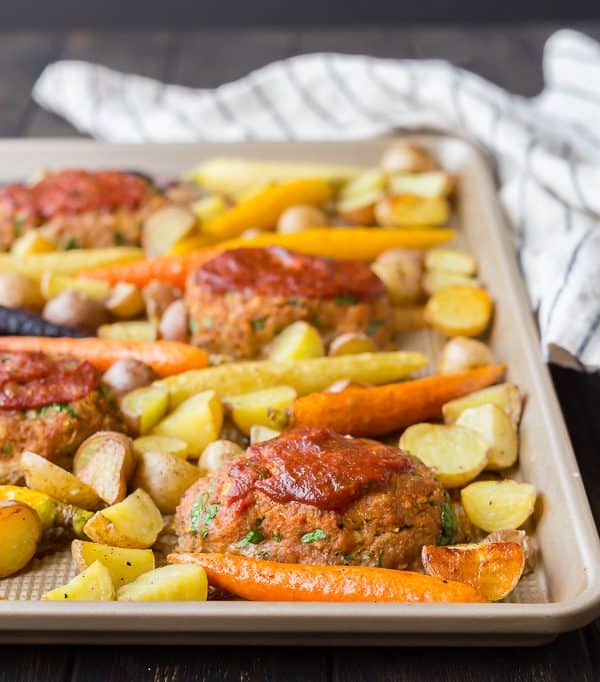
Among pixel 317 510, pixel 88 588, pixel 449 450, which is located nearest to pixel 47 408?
pixel 88 588

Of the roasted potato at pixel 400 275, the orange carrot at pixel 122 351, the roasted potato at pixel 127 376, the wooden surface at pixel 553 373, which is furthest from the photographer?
the roasted potato at pixel 400 275

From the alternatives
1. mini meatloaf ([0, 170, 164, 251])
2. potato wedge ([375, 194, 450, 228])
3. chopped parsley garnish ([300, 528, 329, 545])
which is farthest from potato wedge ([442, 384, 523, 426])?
mini meatloaf ([0, 170, 164, 251])

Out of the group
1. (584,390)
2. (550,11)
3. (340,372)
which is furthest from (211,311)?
(550,11)

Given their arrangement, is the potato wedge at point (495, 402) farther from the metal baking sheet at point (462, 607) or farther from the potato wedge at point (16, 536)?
the potato wedge at point (16, 536)

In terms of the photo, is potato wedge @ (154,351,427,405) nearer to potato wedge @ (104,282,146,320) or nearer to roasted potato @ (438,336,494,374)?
roasted potato @ (438,336,494,374)

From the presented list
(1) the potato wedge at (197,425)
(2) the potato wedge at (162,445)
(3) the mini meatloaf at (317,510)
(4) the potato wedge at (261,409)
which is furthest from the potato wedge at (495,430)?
(2) the potato wedge at (162,445)

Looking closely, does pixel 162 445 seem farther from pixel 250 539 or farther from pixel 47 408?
pixel 250 539

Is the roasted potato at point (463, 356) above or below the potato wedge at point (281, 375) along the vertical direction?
above
